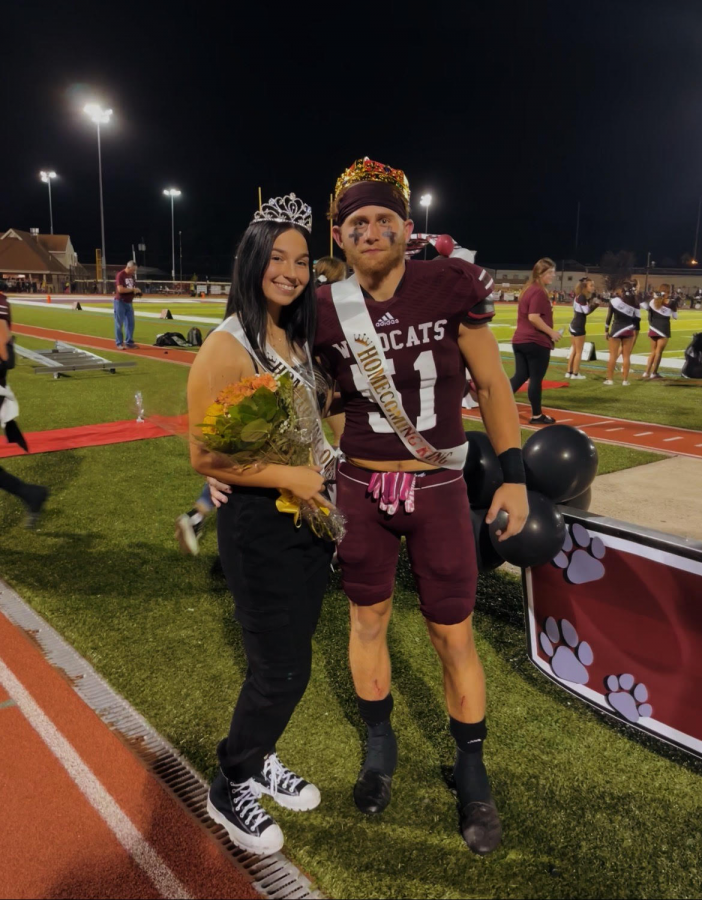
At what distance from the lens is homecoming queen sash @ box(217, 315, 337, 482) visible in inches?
84.7

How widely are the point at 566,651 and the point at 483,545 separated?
73 centimetres

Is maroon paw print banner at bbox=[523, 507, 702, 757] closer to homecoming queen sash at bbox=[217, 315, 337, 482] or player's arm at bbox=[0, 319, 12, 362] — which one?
homecoming queen sash at bbox=[217, 315, 337, 482]

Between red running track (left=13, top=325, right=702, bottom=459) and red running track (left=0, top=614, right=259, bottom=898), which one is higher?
red running track (left=13, top=325, right=702, bottom=459)

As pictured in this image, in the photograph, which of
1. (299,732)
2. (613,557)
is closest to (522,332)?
(613,557)

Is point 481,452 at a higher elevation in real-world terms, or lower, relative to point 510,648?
higher

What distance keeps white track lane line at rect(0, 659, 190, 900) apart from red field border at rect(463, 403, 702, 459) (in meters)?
6.33

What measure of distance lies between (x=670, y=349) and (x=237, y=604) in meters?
22.5

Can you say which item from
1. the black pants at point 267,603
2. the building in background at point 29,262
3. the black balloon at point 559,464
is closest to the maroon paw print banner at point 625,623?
the black balloon at point 559,464

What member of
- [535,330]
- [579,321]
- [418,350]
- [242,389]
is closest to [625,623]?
[418,350]

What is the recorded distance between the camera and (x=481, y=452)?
12.7 ft

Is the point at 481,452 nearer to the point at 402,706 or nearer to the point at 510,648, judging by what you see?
the point at 510,648

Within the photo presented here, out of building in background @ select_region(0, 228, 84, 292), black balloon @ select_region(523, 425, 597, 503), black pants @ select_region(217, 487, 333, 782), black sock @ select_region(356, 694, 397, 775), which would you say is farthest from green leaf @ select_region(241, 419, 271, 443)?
building in background @ select_region(0, 228, 84, 292)

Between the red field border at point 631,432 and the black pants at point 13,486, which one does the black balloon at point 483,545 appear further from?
the red field border at point 631,432

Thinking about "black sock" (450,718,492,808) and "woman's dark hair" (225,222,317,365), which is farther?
"black sock" (450,718,492,808)
